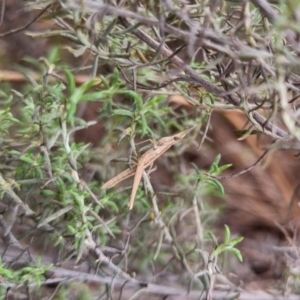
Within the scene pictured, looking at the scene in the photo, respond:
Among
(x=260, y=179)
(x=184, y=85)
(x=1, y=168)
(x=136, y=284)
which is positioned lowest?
(x=260, y=179)

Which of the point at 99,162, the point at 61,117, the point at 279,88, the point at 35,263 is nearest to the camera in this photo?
the point at 279,88

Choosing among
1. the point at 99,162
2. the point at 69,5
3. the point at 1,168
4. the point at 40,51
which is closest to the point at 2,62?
the point at 40,51

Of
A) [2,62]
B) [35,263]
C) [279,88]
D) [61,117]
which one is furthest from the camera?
[2,62]

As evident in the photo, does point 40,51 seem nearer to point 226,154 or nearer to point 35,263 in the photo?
point 226,154

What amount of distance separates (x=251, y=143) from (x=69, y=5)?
86 centimetres

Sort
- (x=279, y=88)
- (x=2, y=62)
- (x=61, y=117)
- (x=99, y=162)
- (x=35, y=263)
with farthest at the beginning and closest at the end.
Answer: (x=2, y=62)
(x=99, y=162)
(x=35, y=263)
(x=61, y=117)
(x=279, y=88)

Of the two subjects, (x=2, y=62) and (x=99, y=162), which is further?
(x=2, y=62)

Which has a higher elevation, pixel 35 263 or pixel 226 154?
pixel 35 263

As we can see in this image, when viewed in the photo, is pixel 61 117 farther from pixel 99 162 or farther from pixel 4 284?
pixel 99 162

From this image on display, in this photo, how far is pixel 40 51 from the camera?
4.31ft

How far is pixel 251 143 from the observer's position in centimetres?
125

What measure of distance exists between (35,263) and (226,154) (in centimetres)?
65

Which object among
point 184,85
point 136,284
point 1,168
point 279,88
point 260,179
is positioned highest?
point 279,88

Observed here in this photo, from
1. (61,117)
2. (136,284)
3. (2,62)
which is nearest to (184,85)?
(61,117)
